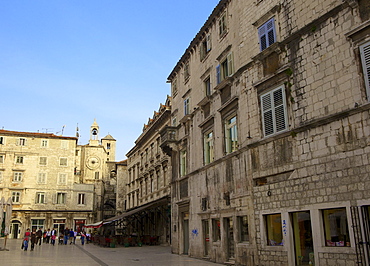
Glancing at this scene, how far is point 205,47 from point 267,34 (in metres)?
7.39

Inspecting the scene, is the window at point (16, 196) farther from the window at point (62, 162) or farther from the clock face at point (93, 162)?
the clock face at point (93, 162)

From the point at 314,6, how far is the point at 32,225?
48597mm

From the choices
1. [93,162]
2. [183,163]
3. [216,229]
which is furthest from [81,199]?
[216,229]

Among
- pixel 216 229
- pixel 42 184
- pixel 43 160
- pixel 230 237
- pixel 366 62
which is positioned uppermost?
pixel 43 160

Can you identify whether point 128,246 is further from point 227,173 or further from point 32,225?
point 32,225

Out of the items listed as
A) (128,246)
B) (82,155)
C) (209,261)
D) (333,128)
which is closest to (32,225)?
(82,155)

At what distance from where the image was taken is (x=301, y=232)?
1159 centimetres

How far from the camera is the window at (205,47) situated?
20.1 metres

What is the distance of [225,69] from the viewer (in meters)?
17.9

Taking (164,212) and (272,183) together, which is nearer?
(272,183)

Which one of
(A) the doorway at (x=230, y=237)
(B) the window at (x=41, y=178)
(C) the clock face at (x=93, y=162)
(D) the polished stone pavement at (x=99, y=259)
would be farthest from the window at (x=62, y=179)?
(A) the doorway at (x=230, y=237)

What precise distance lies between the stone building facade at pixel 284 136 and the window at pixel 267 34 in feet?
0.14

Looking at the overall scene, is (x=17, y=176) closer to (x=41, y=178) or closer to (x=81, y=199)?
(x=41, y=178)

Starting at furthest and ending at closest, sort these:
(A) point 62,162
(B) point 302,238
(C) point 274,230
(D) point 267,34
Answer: (A) point 62,162, (D) point 267,34, (C) point 274,230, (B) point 302,238
